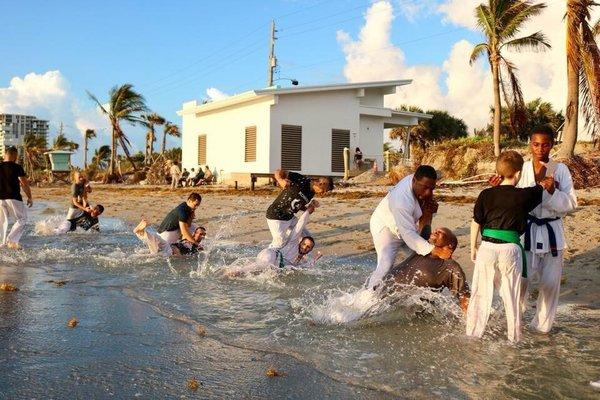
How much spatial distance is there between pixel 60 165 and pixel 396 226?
46.0 metres

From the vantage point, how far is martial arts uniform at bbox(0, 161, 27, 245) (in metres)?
11.8

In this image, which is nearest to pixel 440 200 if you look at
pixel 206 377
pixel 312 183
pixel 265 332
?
pixel 312 183

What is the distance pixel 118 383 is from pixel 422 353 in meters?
2.53

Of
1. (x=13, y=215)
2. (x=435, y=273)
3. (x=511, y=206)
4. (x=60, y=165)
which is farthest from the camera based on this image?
(x=60, y=165)

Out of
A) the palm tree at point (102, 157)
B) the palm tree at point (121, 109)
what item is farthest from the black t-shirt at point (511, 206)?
the palm tree at point (102, 157)

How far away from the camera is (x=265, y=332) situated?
612 cm

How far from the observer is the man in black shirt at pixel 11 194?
1179 centimetres

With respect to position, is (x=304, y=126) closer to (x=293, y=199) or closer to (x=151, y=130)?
(x=293, y=199)

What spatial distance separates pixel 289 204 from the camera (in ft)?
30.9

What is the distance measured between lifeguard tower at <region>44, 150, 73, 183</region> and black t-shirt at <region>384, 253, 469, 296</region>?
4466cm

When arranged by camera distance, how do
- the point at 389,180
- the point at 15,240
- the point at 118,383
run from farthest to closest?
the point at 389,180 < the point at 15,240 < the point at 118,383

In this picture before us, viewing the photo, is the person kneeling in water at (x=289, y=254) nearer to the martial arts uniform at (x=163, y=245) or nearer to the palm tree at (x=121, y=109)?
the martial arts uniform at (x=163, y=245)

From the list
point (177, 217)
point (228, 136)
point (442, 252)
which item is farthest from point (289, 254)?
point (228, 136)

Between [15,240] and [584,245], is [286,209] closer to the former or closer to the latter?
[584,245]
